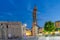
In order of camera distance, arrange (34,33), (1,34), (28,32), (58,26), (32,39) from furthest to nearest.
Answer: (58,26), (28,32), (34,33), (1,34), (32,39)

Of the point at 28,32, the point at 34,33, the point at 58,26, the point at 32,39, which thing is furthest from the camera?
the point at 58,26

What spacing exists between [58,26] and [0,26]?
26.8 meters

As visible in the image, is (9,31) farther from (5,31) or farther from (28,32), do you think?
(28,32)

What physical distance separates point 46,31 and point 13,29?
1003 cm

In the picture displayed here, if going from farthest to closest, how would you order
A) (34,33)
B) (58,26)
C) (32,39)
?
(58,26), (34,33), (32,39)

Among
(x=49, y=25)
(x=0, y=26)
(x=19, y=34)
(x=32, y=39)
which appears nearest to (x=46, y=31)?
(x=49, y=25)

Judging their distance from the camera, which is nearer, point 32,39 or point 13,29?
point 32,39

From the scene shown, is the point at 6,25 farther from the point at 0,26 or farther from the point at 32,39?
the point at 32,39

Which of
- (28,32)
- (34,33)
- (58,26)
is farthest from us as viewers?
(58,26)

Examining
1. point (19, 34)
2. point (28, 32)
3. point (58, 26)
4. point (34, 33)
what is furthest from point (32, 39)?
point (58, 26)

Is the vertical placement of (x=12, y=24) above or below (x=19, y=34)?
above

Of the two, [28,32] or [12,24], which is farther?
[28,32]

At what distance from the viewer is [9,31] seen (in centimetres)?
Answer: 2780

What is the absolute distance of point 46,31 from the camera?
35.4 metres
